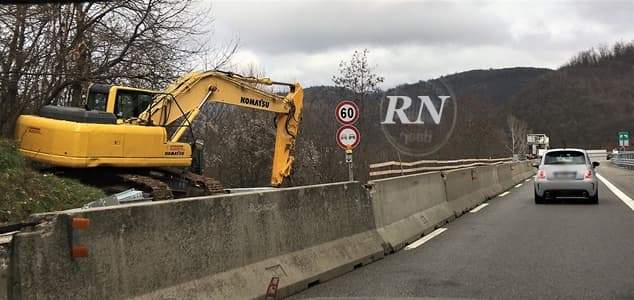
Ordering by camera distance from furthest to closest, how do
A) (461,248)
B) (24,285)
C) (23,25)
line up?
1. (23,25)
2. (461,248)
3. (24,285)

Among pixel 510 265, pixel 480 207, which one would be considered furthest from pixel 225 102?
pixel 510 265

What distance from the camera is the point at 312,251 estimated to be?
7785 mm

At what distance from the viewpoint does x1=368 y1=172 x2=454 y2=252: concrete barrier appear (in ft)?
33.7

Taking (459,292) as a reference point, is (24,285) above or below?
above

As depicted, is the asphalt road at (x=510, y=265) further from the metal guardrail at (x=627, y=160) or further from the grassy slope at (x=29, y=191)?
the metal guardrail at (x=627, y=160)

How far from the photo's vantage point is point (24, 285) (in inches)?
163

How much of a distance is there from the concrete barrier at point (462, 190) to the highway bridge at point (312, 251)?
86.0 inches

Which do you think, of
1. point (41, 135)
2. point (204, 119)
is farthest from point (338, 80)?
point (41, 135)

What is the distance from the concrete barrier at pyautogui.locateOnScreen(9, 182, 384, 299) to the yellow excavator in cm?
654

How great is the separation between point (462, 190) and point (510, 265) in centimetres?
883

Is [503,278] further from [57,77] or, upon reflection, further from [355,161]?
[355,161]

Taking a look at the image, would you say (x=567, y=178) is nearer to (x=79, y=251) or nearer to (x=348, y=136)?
(x=348, y=136)

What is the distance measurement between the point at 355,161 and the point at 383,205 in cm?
2246

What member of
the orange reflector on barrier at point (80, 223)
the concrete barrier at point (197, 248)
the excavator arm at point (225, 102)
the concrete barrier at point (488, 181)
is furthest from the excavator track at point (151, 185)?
the concrete barrier at point (488, 181)
